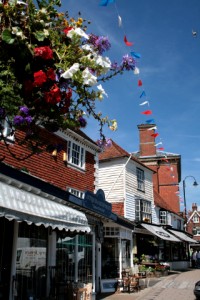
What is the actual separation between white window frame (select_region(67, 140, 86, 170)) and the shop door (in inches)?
289

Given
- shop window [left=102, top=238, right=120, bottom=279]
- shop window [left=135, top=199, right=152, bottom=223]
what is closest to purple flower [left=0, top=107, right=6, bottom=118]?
shop window [left=102, top=238, right=120, bottom=279]

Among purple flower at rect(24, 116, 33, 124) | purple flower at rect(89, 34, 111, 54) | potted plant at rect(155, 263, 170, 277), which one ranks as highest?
purple flower at rect(89, 34, 111, 54)

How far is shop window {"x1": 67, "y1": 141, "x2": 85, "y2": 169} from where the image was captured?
1697 centimetres

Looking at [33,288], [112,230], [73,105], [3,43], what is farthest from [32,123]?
[112,230]

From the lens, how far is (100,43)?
527 centimetres

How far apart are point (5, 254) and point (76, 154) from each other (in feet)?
28.8

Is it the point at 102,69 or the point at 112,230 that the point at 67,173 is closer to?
the point at 112,230

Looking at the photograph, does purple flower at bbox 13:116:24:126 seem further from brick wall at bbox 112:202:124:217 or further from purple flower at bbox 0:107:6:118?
brick wall at bbox 112:202:124:217

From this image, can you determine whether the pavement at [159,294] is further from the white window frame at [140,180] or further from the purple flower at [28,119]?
Result: the purple flower at [28,119]

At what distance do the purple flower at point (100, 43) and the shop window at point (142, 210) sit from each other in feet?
71.9

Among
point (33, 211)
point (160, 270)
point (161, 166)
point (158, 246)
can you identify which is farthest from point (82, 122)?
point (161, 166)

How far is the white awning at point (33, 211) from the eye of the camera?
603cm

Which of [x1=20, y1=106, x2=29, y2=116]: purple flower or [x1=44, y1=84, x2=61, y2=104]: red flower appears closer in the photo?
[x1=44, y1=84, x2=61, y2=104]: red flower

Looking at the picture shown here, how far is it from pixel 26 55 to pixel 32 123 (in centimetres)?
98
